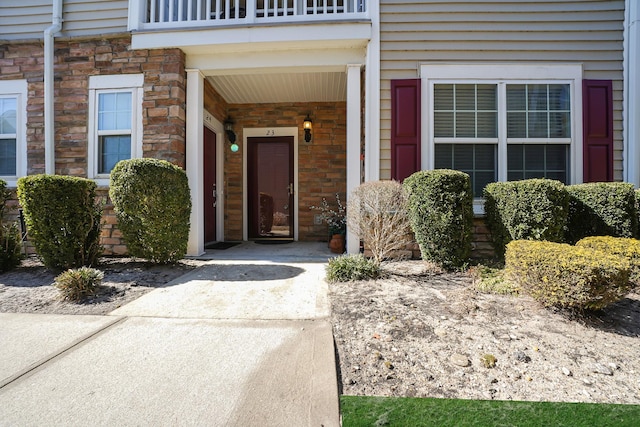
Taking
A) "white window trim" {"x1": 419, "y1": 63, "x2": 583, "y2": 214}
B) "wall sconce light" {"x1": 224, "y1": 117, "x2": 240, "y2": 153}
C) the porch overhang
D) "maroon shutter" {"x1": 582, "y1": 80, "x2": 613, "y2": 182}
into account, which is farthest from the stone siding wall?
"maroon shutter" {"x1": 582, "y1": 80, "x2": 613, "y2": 182}

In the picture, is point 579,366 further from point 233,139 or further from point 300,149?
point 233,139

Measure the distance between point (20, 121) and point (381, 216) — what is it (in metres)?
5.56

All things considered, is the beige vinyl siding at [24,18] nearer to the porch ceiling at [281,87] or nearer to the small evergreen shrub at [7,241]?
the porch ceiling at [281,87]

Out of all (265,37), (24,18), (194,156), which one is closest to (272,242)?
(194,156)

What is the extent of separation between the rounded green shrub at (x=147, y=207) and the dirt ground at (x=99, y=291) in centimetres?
27

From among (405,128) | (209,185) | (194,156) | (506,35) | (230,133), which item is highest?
(506,35)

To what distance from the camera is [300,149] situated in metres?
6.24

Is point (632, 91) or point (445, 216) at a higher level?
point (632, 91)

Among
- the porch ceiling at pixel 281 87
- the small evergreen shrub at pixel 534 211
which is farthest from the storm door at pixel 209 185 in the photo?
the small evergreen shrub at pixel 534 211

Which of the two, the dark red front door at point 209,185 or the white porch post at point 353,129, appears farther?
the dark red front door at point 209,185

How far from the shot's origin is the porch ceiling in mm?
5035

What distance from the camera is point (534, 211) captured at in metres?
2.96

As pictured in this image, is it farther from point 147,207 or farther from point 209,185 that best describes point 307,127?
point 147,207

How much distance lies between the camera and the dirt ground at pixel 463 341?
1.48 m
